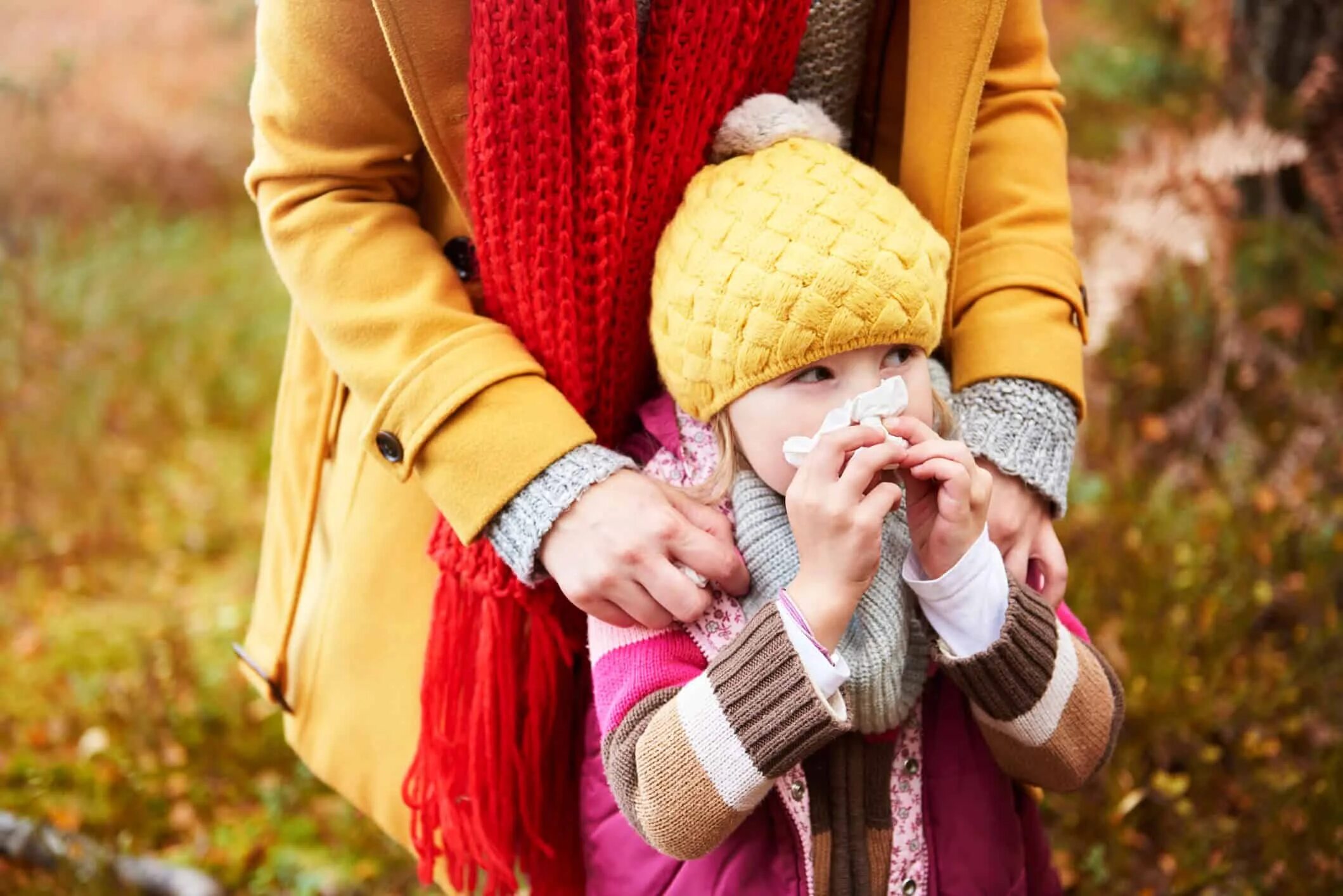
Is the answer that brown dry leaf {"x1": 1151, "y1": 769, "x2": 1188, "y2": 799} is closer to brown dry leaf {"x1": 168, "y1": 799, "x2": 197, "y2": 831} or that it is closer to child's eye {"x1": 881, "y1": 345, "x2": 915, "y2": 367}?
child's eye {"x1": 881, "y1": 345, "x2": 915, "y2": 367}

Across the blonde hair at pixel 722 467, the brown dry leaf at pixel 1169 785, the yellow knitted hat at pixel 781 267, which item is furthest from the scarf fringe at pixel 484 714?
the brown dry leaf at pixel 1169 785

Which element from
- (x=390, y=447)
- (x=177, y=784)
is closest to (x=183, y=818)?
(x=177, y=784)

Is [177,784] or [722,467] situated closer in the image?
[722,467]

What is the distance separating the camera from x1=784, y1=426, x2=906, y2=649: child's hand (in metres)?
1.11

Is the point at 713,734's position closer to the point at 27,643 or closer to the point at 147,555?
the point at 27,643

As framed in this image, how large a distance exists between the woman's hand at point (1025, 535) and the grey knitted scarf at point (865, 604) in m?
0.12

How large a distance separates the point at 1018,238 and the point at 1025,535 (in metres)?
0.38

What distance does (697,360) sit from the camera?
1.20 m

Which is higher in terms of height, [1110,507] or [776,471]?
[776,471]

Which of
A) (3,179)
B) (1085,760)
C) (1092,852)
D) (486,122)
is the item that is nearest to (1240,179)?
(1092,852)

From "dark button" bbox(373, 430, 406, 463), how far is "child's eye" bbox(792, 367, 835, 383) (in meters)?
0.44

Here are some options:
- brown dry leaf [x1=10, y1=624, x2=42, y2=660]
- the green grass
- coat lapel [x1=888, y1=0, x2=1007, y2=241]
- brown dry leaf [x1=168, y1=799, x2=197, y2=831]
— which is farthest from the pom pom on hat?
brown dry leaf [x1=10, y1=624, x2=42, y2=660]

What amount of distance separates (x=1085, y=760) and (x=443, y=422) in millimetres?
808

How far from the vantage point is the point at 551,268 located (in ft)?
4.16
